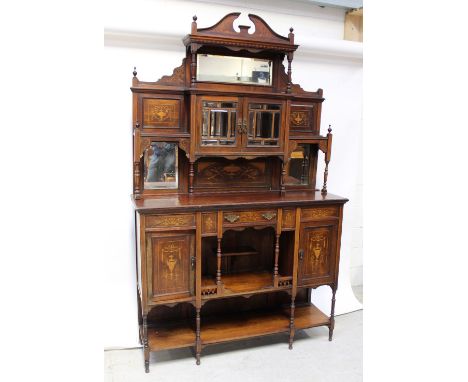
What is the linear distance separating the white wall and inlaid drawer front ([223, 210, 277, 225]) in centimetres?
76

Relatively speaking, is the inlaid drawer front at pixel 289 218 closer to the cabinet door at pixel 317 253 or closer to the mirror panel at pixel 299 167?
the cabinet door at pixel 317 253

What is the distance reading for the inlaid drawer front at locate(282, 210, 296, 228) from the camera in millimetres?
2662

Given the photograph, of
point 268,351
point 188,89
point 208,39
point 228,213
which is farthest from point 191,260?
point 208,39

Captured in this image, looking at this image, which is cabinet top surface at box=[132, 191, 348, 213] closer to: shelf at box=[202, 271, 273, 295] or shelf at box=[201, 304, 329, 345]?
shelf at box=[202, 271, 273, 295]

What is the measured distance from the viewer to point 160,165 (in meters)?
2.69

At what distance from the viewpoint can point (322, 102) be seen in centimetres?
306

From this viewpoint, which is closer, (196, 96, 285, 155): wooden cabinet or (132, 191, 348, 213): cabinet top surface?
(132, 191, 348, 213): cabinet top surface

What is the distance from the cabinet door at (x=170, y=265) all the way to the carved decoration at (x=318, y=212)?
2.71 ft

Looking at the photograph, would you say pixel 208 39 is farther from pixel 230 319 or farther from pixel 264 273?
pixel 230 319

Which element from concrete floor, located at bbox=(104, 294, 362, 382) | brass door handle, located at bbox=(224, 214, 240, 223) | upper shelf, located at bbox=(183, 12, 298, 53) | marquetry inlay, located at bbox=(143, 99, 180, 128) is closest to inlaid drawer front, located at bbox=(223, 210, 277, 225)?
brass door handle, located at bbox=(224, 214, 240, 223)

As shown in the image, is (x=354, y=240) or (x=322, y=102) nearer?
(x=322, y=102)

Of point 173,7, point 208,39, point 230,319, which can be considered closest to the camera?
point 208,39

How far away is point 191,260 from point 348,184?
168cm

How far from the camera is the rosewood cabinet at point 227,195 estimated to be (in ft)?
8.09
